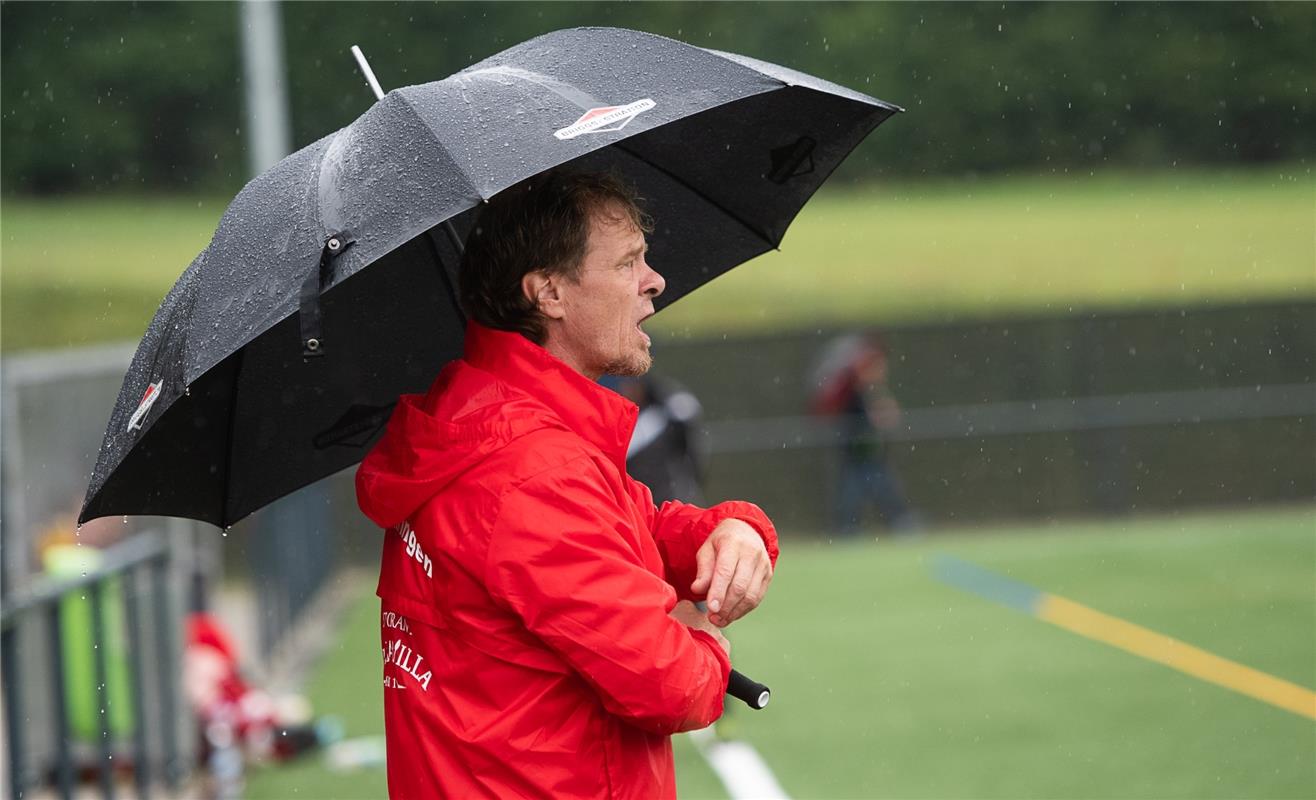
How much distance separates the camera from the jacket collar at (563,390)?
2727 mm

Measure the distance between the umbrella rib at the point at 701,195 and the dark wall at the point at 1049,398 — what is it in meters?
18.3

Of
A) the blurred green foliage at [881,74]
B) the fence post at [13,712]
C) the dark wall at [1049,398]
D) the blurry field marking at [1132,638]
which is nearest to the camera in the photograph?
the fence post at [13,712]

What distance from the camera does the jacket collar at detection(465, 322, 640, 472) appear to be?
273 centimetres

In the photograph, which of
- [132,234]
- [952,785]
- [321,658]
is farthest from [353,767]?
[132,234]

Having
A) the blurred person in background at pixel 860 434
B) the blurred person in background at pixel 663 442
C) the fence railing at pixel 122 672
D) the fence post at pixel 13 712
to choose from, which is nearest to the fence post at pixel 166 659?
the fence railing at pixel 122 672

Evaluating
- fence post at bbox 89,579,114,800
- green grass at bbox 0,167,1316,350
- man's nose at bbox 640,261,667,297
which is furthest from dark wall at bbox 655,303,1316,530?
man's nose at bbox 640,261,667,297

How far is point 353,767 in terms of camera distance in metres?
8.82

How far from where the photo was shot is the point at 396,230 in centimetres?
270

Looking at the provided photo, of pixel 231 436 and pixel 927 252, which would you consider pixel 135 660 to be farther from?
pixel 927 252

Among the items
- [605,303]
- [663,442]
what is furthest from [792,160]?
[663,442]

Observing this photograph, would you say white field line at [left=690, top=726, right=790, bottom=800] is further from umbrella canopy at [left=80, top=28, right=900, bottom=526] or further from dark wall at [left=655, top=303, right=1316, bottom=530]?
dark wall at [left=655, top=303, right=1316, bottom=530]

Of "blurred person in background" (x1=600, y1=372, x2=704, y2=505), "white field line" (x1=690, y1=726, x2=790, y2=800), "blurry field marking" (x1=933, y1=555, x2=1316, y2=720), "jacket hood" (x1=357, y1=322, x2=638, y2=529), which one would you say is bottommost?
"blurry field marking" (x1=933, y1=555, x2=1316, y2=720)

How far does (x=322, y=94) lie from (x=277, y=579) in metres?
17.4

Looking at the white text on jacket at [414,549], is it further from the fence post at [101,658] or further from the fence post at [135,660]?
the fence post at [135,660]
